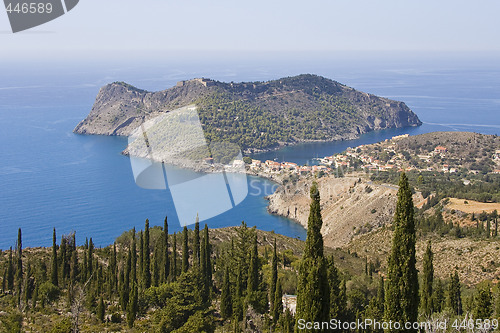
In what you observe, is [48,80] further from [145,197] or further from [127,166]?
[145,197]

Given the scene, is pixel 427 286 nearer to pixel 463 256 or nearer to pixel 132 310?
pixel 132 310

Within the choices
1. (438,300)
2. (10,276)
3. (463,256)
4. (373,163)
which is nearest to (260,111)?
(373,163)

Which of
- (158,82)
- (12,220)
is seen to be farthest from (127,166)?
(158,82)

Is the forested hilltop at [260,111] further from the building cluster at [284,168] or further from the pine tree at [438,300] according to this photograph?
the pine tree at [438,300]

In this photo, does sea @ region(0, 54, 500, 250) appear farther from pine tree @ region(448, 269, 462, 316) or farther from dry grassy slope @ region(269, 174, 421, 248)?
pine tree @ region(448, 269, 462, 316)

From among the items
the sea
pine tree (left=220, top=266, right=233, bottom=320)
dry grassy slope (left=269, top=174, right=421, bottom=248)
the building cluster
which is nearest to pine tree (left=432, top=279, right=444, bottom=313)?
pine tree (left=220, top=266, right=233, bottom=320)

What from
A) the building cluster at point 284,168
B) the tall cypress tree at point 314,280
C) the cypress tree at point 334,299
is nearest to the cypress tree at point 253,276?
the cypress tree at point 334,299

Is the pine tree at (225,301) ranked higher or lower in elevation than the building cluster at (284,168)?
higher
